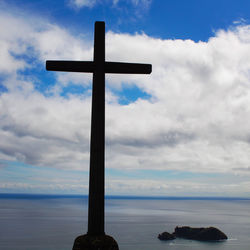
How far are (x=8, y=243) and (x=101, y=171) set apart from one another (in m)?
65.0

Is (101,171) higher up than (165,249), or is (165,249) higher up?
(101,171)

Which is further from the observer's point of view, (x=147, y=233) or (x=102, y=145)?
(x=147, y=233)

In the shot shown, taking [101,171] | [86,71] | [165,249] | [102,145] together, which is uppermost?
[86,71]

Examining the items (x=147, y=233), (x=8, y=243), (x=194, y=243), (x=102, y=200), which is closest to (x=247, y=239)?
(x=194, y=243)

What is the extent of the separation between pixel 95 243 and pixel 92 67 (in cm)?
325

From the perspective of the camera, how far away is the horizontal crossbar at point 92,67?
5.87 m

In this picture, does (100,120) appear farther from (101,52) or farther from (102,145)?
(101,52)

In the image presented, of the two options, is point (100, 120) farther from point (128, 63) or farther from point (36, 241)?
point (36, 241)

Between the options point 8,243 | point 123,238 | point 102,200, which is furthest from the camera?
point 123,238

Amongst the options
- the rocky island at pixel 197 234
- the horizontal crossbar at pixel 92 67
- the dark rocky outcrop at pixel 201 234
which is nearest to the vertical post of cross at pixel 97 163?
the horizontal crossbar at pixel 92 67

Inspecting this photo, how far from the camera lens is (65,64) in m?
5.95

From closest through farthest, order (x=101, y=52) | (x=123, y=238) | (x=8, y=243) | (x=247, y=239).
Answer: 1. (x=101, y=52)
2. (x=8, y=243)
3. (x=123, y=238)
4. (x=247, y=239)

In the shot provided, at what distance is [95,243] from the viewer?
485 cm

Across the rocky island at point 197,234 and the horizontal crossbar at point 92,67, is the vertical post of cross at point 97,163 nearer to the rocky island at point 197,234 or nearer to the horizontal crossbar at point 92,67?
the horizontal crossbar at point 92,67
